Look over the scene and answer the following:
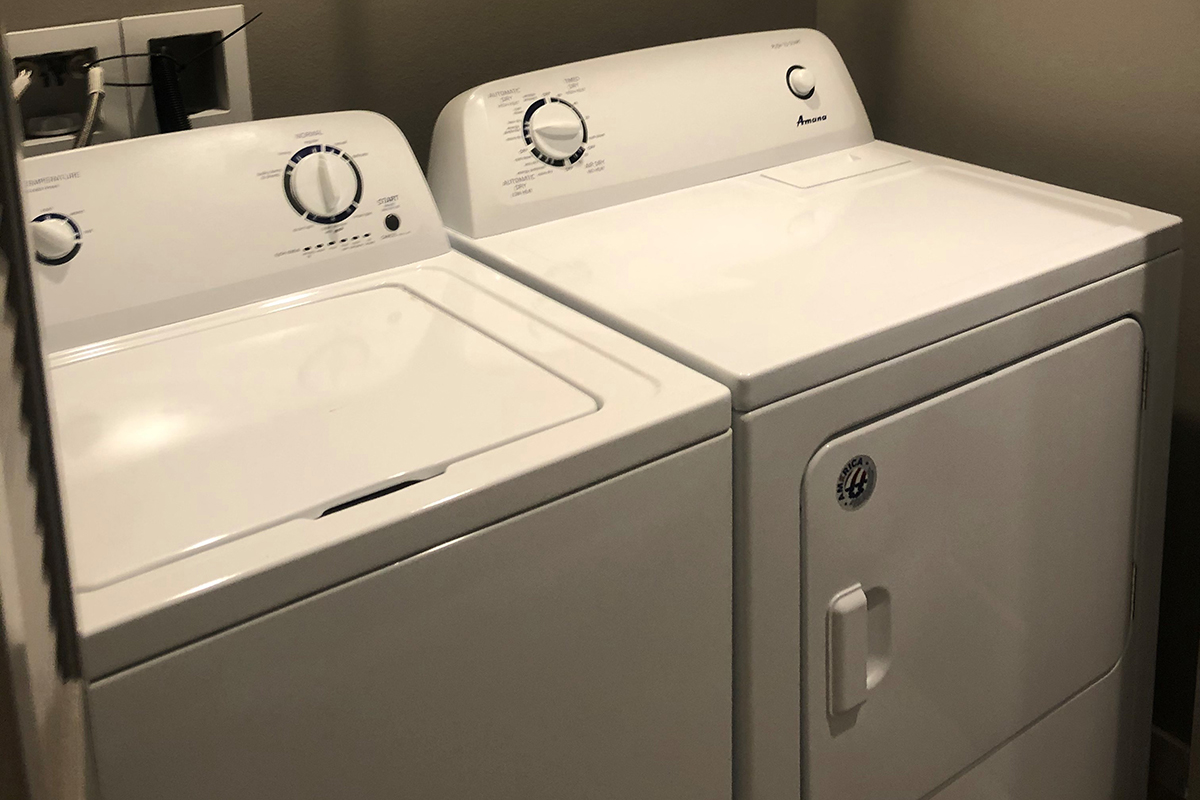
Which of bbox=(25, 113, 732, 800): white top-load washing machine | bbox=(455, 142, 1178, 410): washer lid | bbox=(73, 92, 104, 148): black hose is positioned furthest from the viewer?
bbox=(73, 92, 104, 148): black hose

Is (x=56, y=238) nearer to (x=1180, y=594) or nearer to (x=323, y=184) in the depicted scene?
(x=323, y=184)

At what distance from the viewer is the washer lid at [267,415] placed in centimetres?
76

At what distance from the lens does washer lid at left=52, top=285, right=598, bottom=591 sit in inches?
30.0

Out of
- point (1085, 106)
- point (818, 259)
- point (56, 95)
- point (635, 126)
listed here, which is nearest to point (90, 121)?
point (56, 95)

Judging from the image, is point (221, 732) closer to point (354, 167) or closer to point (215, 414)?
point (215, 414)

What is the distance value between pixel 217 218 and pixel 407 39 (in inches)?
17.0

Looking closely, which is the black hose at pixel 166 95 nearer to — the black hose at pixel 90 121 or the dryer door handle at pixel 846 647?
the black hose at pixel 90 121

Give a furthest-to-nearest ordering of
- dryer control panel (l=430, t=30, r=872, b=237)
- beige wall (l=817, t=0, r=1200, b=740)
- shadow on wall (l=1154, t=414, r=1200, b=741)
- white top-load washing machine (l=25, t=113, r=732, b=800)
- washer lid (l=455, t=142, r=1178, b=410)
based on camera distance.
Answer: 1. shadow on wall (l=1154, t=414, r=1200, b=741)
2. beige wall (l=817, t=0, r=1200, b=740)
3. dryer control panel (l=430, t=30, r=872, b=237)
4. washer lid (l=455, t=142, r=1178, b=410)
5. white top-load washing machine (l=25, t=113, r=732, b=800)

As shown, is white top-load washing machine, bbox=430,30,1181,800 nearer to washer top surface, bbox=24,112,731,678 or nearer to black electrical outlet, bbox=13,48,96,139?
washer top surface, bbox=24,112,731,678

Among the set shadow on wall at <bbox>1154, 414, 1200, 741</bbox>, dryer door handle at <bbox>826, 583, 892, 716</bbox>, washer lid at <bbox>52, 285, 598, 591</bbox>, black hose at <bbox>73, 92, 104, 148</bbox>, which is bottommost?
shadow on wall at <bbox>1154, 414, 1200, 741</bbox>

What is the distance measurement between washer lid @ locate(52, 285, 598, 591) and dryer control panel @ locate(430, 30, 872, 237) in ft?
0.68

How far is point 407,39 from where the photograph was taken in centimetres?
141

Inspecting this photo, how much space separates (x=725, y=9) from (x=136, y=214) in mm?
955

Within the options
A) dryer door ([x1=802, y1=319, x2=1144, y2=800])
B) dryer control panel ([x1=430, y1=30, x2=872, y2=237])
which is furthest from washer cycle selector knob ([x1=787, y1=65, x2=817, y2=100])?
dryer door ([x1=802, y1=319, x2=1144, y2=800])
